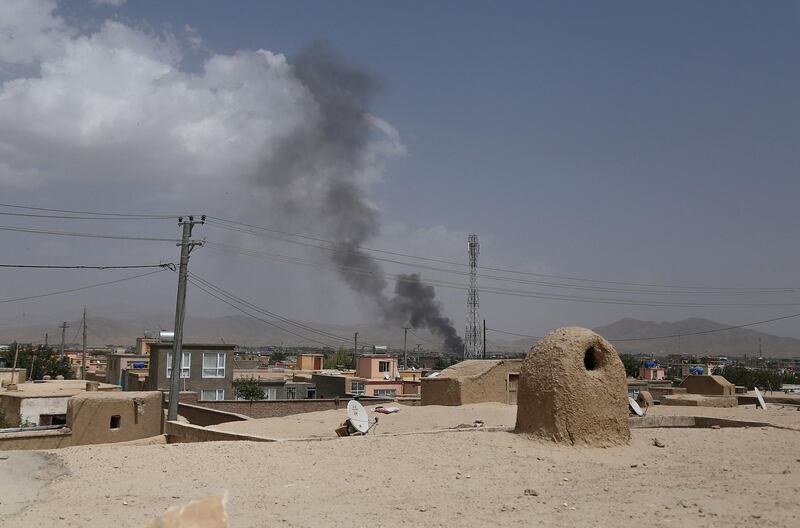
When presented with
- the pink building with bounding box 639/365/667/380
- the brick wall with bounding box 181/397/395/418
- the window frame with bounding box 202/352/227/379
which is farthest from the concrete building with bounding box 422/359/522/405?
the pink building with bounding box 639/365/667/380

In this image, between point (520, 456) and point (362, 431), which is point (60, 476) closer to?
point (362, 431)

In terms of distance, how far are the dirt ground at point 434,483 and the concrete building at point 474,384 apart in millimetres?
13026

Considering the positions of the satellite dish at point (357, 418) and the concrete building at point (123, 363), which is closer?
the satellite dish at point (357, 418)

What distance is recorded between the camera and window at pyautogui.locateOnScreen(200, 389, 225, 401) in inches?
1673

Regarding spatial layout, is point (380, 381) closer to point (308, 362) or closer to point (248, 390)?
point (248, 390)

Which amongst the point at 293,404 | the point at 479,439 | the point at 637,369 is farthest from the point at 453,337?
the point at 479,439

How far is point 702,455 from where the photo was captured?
14.3m

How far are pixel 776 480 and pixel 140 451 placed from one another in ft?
38.4

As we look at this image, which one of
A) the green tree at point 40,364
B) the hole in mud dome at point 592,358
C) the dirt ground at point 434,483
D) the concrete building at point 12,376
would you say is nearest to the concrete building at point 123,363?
the green tree at point 40,364

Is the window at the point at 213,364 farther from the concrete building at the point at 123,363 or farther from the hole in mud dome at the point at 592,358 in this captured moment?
the hole in mud dome at the point at 592,358

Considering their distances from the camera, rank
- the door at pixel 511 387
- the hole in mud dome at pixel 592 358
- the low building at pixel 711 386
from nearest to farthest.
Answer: the hole in mud dome at pixel 592 358
the door at pixel 511 387
the low building at pixel 711 386

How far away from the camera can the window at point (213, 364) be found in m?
42.7

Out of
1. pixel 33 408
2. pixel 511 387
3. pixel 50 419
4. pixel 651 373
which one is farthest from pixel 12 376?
pixel 651 373

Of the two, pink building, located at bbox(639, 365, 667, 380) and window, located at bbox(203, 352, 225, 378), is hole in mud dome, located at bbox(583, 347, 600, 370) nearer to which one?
window, located at bbox(203, 352, 225, 378)
